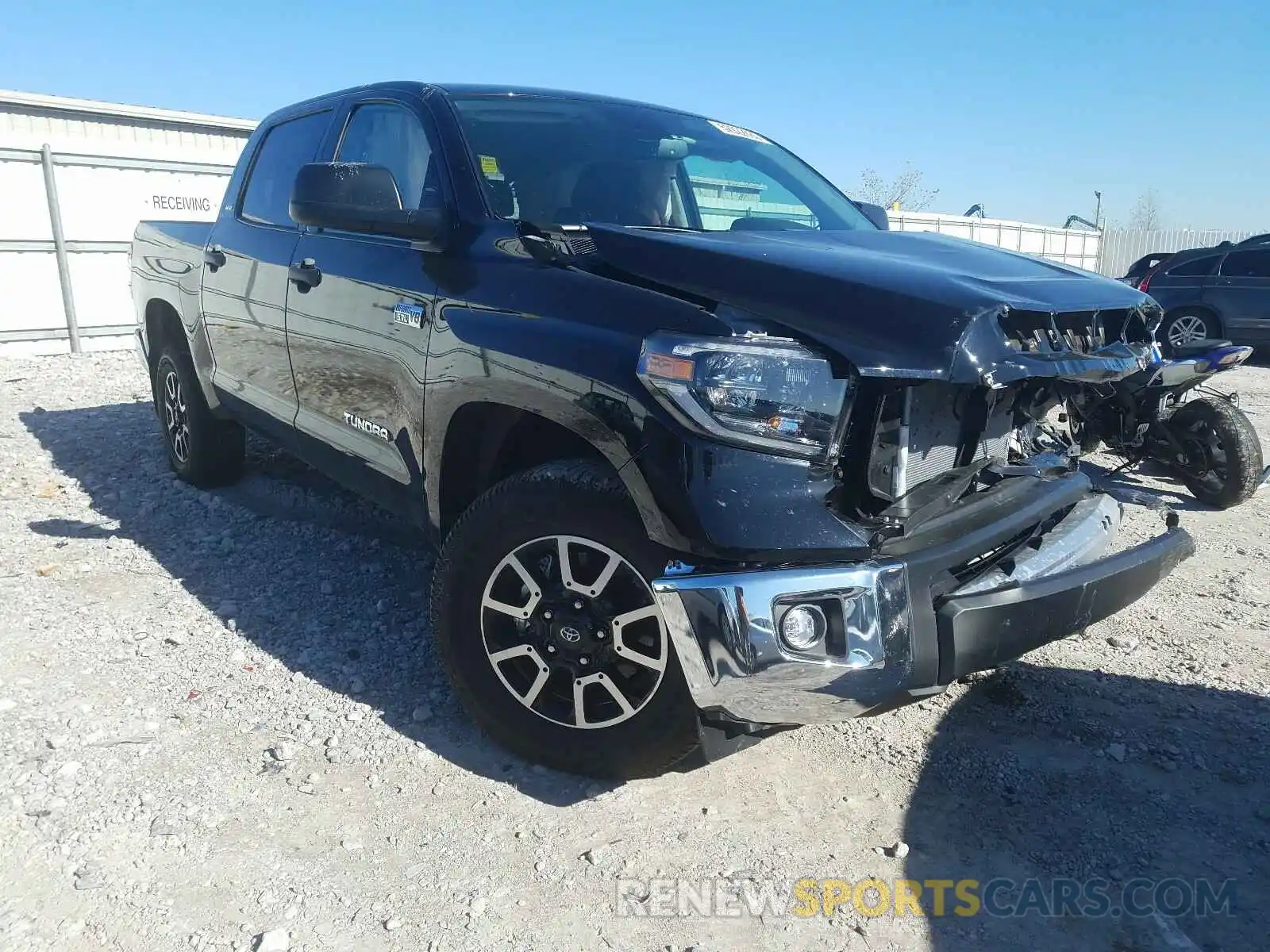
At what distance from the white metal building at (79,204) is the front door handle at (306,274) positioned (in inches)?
348

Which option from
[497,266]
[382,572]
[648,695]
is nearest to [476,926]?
[648,695]

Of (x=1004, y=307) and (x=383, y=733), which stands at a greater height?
(x=1004, y=307)

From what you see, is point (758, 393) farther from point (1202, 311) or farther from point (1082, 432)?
point (1202, 311)

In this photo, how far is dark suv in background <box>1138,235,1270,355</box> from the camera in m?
11.8

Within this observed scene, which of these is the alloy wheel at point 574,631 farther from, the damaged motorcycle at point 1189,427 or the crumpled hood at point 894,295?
the damaged motorcycle at point 1189,427

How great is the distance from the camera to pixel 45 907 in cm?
212

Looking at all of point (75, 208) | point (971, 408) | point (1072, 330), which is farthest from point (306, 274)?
point (75, 208)

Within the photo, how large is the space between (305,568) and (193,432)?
140cm

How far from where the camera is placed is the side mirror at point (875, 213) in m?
3.95

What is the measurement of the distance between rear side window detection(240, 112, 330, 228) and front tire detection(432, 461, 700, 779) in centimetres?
202

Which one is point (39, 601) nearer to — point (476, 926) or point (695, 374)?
point (476, 926)

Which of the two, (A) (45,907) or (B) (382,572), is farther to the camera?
(B) (382,572)

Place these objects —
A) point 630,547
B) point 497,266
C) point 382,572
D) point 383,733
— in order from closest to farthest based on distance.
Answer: point 630,547 → point 497,266 → point 383,733 → point 382,572

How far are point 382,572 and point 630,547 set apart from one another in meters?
2.17
